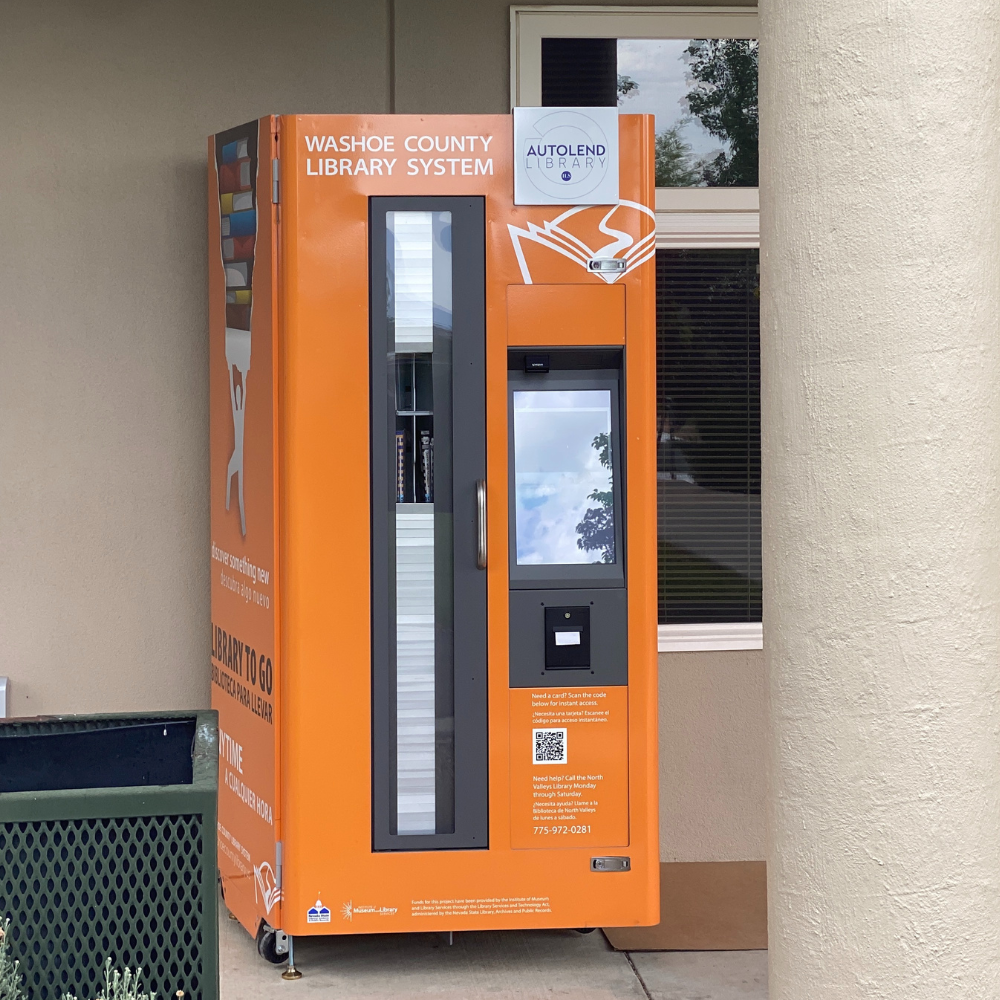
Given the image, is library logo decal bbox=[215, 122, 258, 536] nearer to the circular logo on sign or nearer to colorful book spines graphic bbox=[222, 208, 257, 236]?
colorful book spines graphic bbox=[222, 208, 257, 236]

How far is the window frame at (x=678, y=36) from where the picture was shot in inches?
179

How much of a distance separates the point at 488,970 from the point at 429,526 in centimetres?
141

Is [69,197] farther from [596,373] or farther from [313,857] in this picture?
[313,857]

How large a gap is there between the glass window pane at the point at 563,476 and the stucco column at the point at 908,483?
1.39 m

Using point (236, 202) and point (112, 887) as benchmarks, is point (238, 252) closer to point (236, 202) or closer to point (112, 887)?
point (236, 202)

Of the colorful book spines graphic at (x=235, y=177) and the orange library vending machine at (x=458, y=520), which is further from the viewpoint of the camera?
the colorful book spines graphic at (x=235, y=177)

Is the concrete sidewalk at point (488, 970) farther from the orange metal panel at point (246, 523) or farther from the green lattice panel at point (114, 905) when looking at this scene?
the green lattice panel at point (114, 905)

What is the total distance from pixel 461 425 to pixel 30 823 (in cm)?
213

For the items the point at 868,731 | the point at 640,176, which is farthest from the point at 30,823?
the point at 640,176

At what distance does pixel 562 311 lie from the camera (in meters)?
3.57

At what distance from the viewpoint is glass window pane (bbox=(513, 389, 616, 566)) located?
3643 mm

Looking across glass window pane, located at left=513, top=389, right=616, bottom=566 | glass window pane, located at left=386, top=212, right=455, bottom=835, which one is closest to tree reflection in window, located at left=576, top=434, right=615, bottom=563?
glass window pane, located at left=513, top=389, right=616, bottom=566

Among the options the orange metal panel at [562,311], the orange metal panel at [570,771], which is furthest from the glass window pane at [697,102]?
the orange metal panel at [570,771]

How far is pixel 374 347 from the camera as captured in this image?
3568mm
